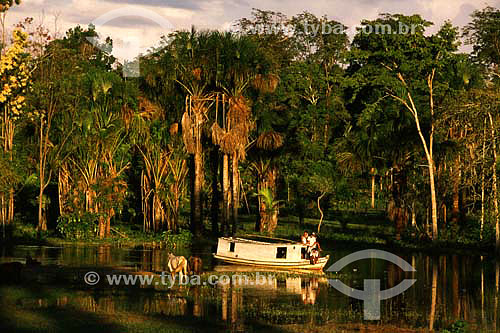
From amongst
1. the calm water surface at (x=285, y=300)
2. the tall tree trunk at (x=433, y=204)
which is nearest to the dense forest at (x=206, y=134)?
the tall tree trunk at (x=433, y=204)

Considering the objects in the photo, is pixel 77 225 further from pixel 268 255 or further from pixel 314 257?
pixel 314 257

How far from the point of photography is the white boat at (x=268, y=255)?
3712cm

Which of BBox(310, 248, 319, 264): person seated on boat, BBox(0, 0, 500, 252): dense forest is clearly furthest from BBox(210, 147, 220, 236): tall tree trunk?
BBox(310, 248, 319, 264): person seated on boat

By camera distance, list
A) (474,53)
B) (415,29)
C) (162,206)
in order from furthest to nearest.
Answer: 1. (474,53)
2. (162,206)
3. (415,29)

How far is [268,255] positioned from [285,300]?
383 inches

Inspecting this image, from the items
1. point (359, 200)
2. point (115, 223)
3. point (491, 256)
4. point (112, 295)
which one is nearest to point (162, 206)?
point (115, 223)

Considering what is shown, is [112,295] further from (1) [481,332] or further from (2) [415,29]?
(2) [415,29]

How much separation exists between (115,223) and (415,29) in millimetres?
27585

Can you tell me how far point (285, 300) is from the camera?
28047 mm

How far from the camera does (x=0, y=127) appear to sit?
166ft

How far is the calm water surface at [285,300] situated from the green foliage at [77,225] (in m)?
11.5

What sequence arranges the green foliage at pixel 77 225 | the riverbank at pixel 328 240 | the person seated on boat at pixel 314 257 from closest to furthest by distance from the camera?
1. the person seated on boat at pixel 314 257
2. the riverbank at pixel 328 240
3. the green foliage at pixel 77 225

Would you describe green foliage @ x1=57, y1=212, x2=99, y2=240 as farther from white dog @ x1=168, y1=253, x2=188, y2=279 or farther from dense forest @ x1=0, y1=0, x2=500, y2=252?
white dog @ x1=168, y1=253, x2=188, y2=279

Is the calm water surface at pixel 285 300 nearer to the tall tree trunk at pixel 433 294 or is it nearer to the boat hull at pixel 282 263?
the tall tree trunk at pixel 433 294
